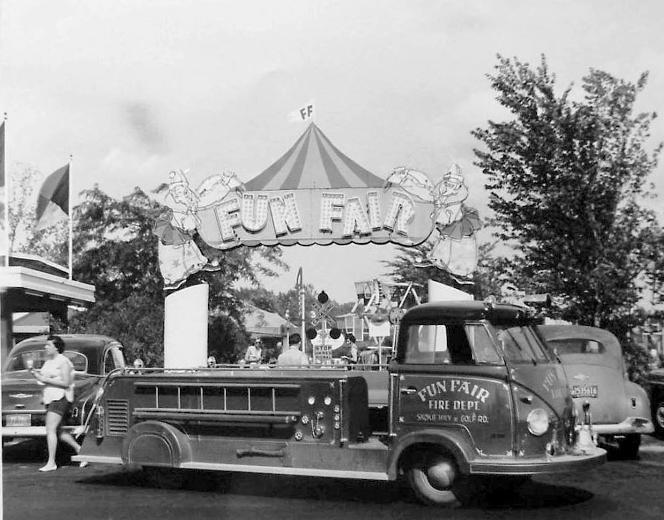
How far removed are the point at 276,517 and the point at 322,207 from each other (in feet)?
38.7

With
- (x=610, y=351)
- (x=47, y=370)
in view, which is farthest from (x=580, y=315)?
(x=47, y=370)

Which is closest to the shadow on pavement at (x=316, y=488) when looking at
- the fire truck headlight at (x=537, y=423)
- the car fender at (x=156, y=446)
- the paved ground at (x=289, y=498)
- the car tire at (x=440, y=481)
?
the paved ground at (x=289, y=498)

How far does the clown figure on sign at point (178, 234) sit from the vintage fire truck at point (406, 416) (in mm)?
9450

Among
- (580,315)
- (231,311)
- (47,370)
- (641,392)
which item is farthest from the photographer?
(231,311)

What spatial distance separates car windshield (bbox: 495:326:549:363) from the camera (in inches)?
329

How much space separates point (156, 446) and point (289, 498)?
1549 mm

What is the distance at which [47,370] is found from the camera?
36.9 ft

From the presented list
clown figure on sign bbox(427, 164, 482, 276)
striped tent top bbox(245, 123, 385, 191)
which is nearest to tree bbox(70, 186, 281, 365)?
striped tent top bbox(245, 123, 385, 191)

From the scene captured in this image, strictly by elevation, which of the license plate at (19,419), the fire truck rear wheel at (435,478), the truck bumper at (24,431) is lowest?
the fire truck rear wheel at (435,478)

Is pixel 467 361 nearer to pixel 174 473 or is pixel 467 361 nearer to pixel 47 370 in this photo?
pixel 174 473

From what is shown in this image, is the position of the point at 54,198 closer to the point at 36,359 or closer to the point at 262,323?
the point at 36,359

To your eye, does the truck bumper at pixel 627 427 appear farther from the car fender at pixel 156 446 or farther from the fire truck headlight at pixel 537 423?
the car fender at pixel 156 446

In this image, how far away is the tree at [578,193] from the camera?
15492 millimetres

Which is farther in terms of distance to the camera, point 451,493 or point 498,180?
point 498,180
